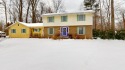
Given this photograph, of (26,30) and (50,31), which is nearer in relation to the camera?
(50,31)

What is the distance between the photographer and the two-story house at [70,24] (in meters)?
25.2

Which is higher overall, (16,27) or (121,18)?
(121,18)

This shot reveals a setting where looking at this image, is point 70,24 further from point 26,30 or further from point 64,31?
point 26,30

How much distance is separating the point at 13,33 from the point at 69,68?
26.7 meters

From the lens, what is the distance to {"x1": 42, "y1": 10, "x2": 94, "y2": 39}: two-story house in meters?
25.2

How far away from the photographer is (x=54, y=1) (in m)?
47.9

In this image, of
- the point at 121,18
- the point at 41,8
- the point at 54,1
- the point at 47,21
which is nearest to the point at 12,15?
the point at 41,8

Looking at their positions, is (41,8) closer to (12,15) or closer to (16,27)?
(12,15)

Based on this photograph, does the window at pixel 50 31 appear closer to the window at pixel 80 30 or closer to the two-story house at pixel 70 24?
the two-story house at pixel 70 24

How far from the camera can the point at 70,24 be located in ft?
86.6

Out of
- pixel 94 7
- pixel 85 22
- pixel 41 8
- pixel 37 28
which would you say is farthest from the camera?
pixel 41 8

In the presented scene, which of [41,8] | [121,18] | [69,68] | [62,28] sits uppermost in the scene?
[41,8]

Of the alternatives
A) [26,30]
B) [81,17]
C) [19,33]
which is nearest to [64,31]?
[81,17]

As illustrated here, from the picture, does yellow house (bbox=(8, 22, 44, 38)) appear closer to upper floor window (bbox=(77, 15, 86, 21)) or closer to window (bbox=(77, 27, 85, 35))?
window (bbox=(77, 27, 85, 35))
